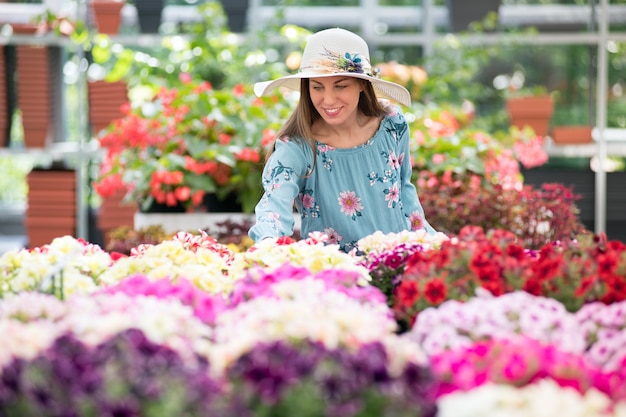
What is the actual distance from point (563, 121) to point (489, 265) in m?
4.54

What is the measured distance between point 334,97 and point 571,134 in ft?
11.9

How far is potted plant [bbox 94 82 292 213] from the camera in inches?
156

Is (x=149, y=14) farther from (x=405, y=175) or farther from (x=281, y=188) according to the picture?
(x=281, y=188)

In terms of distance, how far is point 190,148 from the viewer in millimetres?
4086

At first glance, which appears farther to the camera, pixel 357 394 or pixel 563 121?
pixel 563 121

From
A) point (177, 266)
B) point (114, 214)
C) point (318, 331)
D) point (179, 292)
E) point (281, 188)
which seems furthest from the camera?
point (114, 214)

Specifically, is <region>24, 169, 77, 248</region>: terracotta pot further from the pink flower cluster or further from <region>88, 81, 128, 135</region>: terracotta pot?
the pink flower cluster

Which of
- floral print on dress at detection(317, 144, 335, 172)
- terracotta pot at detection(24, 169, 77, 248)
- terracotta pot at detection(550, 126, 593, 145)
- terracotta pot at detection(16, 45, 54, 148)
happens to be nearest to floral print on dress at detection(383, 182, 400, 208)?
floral print on dress at detection(317, 144, 335, 172)

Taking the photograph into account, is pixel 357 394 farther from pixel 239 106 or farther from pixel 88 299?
pixel 239 106

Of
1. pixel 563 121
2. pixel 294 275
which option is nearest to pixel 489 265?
pixel 294 275

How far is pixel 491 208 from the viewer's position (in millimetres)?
3748

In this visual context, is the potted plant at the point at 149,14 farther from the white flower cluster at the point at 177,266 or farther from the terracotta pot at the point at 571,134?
the white flower cluster at the point at 177,266

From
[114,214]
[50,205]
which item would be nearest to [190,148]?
[114,214]

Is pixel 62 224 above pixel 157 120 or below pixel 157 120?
below
